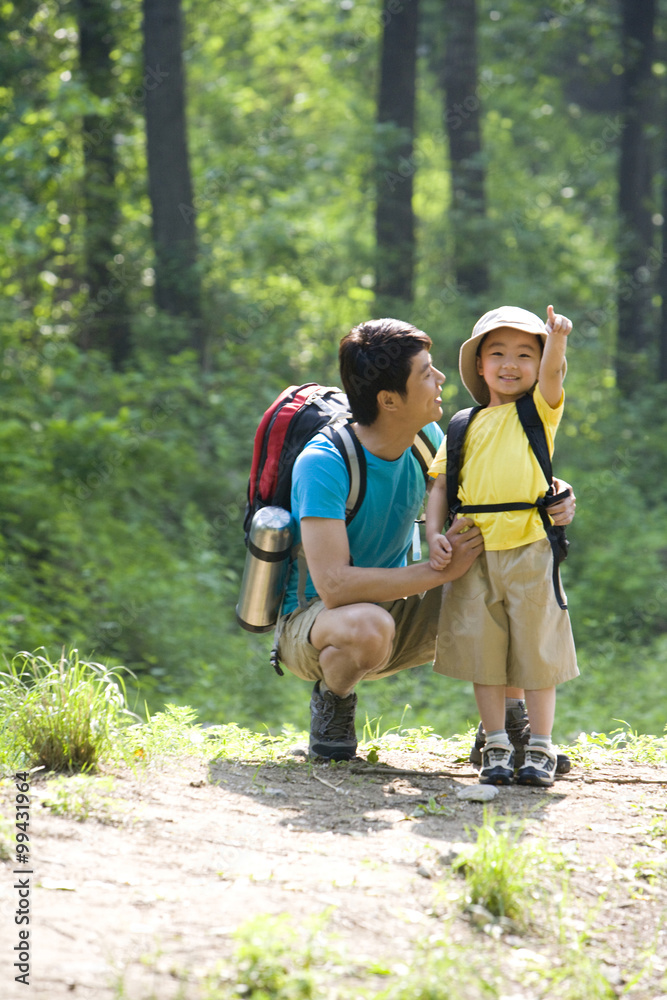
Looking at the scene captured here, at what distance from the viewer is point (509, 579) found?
3.50 meters

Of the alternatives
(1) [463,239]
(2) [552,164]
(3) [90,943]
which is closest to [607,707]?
(3) [90,943]

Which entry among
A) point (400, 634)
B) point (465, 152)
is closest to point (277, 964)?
point (400, 634)

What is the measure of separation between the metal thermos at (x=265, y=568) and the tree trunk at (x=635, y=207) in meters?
12.1

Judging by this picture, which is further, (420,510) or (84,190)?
(84,190)

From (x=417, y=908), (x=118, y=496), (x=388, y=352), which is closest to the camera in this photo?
(x=417, y=908)

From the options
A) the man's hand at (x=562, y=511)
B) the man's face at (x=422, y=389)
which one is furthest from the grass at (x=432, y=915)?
the man's face at (x=422, y=389)

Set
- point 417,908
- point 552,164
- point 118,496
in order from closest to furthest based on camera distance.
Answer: point 417,908, point 118,496, point 552,164

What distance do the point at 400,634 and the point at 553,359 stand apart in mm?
1376

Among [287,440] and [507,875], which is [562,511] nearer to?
[287,440]

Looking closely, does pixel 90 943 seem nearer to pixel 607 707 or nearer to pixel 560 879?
pixel 560 879

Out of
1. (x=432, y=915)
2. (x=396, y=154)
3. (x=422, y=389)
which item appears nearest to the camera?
(x=432, y=915)

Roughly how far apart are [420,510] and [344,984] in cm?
221

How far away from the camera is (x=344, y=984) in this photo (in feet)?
7.11

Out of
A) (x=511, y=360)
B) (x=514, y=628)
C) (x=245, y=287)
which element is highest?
(x=245, y=287)
